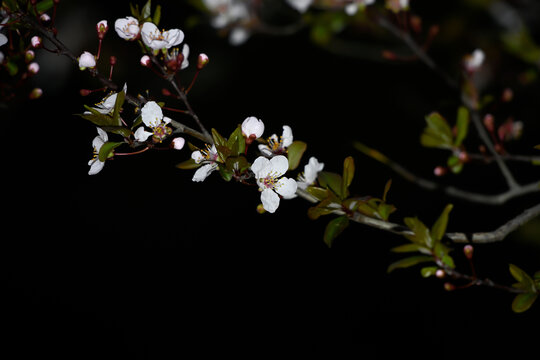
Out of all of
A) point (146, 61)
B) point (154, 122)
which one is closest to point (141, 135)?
point (154, 122)

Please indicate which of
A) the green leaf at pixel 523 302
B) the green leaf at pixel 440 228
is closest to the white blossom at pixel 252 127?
the green leaf at pixel 440 228

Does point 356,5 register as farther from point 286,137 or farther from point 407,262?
point 407,262

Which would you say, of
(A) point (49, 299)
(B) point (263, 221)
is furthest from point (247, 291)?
(A) point (49, 299)

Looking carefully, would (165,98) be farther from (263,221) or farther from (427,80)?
(427,80)

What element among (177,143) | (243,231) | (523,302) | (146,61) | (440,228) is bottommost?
(243,231)

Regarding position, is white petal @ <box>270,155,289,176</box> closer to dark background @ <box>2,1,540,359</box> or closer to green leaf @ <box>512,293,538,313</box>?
green leaf @ <box>512,293,538,313</box>

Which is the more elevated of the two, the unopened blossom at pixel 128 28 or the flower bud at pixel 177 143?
the unopened blossom at pixel 128 28

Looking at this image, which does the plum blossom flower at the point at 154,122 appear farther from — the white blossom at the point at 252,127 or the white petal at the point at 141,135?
the white blossom at the point at 252,127
